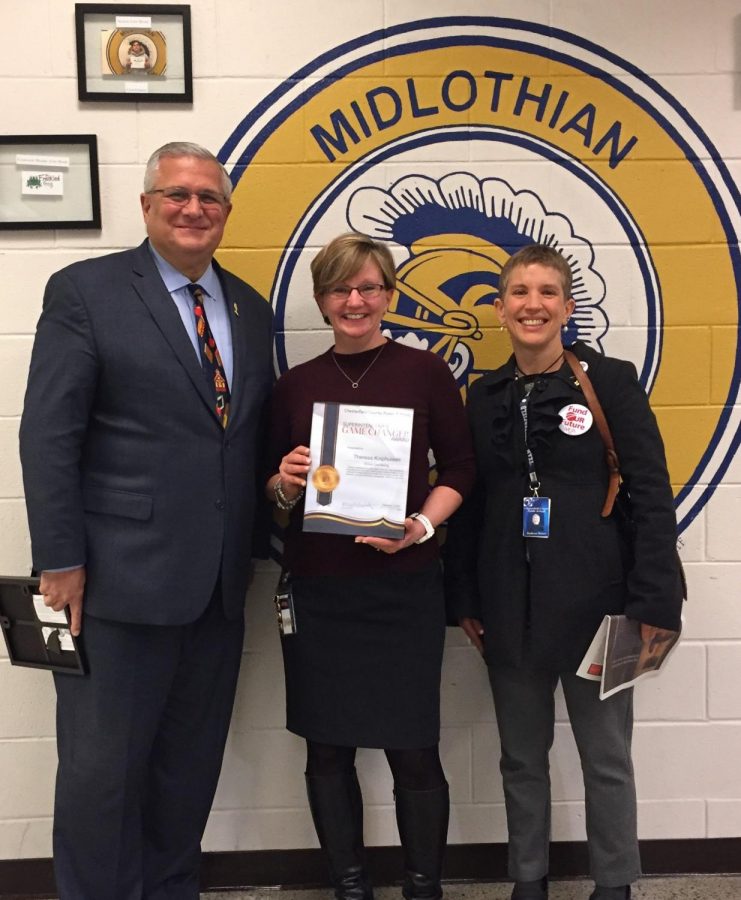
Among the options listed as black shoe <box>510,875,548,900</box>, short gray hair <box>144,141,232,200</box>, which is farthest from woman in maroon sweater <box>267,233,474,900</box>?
short gray hair <box>144,141,232,200</box>

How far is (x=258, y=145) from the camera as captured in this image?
2223 mm

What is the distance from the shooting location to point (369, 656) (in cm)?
194

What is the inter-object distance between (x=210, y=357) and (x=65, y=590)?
1.93 feet

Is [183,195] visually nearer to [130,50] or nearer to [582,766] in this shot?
[130,50]

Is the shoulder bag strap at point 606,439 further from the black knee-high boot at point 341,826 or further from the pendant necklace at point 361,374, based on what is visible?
the black knee-high boot at point 341,826

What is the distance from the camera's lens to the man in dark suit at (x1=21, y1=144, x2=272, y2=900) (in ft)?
5.73

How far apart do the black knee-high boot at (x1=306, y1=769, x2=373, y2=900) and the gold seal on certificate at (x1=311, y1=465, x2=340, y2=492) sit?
734mm

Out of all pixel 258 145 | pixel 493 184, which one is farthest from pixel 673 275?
pixel 258 145

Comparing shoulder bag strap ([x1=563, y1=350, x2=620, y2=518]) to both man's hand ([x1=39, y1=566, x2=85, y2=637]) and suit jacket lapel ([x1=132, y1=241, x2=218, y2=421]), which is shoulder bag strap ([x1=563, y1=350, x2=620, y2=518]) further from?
man's hand ([x1=39, y1=566, x2=85, y2=637])

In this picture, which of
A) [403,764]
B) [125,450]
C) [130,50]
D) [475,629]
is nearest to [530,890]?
[403,764]

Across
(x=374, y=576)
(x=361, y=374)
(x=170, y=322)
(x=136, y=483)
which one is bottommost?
(x=374, y=576)

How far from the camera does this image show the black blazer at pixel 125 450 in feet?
5.68

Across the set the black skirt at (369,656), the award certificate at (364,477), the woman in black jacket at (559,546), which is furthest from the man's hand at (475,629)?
the award certificate at (364,477)

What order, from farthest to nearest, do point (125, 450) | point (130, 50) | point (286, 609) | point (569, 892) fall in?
point (569, 892) → point (130, 50) → point (286, 609) → point (125, 450)
